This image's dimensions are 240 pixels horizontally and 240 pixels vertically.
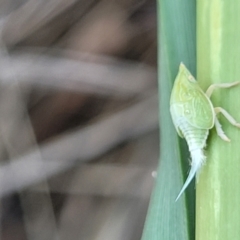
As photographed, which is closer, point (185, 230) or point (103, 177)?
point (185, 230)

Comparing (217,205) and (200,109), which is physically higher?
(200,109)

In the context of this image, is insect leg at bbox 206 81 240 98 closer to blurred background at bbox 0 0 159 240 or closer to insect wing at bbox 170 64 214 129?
insect wing at bbox 170 64 214 129

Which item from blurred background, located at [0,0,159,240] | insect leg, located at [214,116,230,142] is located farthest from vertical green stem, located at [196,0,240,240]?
blurred background, located at [0,0,159,240]

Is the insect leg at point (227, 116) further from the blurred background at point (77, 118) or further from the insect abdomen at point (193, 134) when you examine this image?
the blurred background at point (77, 118)

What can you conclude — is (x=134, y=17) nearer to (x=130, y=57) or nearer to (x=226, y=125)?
(x=130, y=57)

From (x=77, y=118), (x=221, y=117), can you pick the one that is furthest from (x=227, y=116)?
(x=77, y=118)

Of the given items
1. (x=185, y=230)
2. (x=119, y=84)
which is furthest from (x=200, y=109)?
(x=119, y=84)
